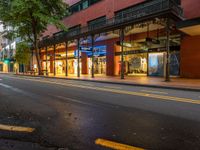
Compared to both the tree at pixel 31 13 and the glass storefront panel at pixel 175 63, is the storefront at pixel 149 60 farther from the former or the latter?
the tree at pixel 31 13

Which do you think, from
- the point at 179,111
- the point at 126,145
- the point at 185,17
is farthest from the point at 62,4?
the point at 126,145

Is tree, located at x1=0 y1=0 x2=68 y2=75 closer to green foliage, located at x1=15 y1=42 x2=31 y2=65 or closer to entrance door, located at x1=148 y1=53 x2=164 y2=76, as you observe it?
green foliage, located at x1=15 y1=42 x2=31 y2=65

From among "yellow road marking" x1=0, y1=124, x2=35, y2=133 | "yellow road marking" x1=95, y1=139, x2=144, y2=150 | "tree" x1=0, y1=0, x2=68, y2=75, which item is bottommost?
"yellow road marking" x1=95, y1=139, x2=144, y2=150

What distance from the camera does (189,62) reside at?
68.5 ft

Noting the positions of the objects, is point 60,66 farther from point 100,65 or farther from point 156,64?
point 156,64

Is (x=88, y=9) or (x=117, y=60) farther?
(x=88, y=9)

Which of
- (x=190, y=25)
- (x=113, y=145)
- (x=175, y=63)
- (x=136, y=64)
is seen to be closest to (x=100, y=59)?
(x=136, y=64)

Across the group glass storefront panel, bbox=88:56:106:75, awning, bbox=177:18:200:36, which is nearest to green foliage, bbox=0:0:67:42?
glass storefront panel, bbox=88:56:106:75

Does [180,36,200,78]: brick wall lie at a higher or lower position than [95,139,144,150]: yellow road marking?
higher

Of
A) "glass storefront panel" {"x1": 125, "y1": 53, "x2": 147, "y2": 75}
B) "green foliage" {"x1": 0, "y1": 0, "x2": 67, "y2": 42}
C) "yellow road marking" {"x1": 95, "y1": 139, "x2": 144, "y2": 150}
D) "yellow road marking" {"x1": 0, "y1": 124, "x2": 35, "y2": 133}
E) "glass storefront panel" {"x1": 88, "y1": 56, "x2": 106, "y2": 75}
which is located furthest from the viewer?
"glass storefront panel" {"x1": 88, "y1": 56, "x2": 106, "y2": 75}

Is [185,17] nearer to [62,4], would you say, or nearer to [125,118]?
[125,118]

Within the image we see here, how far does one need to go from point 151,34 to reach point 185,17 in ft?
15.0

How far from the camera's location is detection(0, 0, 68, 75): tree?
29934 millimetres

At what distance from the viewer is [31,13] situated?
3225 cm
